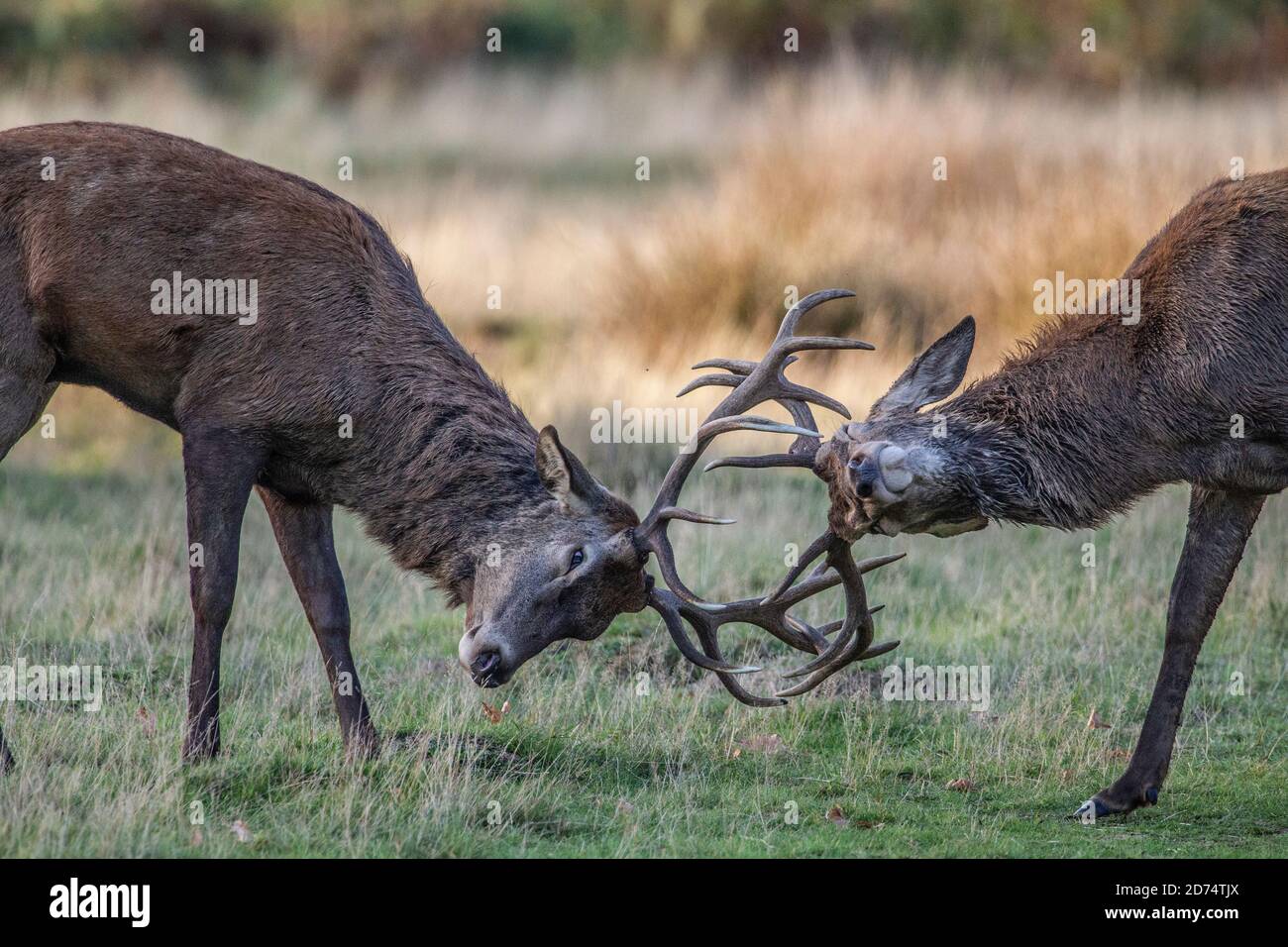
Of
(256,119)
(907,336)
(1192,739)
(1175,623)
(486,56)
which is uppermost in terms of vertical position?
(486,56)

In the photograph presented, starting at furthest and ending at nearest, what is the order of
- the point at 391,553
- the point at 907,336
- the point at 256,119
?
the point at 256,119
the point at 907,336
the point at 391,553

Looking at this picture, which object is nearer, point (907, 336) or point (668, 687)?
point (668, 687)

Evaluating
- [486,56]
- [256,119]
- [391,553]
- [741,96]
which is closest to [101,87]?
[256,119]

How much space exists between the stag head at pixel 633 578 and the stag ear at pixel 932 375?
0.25m

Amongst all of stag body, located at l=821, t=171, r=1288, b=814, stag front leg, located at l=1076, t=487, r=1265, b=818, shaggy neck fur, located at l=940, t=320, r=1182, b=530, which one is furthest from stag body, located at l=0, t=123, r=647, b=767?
stag front leg, located at l=1076, t=487, r=1265, b=818

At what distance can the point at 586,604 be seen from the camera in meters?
7.37

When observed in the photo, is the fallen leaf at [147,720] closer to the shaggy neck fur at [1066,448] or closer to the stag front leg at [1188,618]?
the shaggy neck fur at [1066,448]

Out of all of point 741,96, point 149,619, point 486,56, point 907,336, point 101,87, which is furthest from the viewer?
point 486,56

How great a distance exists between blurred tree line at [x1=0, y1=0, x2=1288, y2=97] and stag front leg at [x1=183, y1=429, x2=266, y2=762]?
24.8 m

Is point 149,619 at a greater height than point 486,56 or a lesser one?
lesser

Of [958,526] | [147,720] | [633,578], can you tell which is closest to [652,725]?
[633,578]

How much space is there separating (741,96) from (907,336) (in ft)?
51.1

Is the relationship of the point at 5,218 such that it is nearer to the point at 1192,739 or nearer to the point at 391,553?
the point at 391,553

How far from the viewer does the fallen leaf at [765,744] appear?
27.3ft
